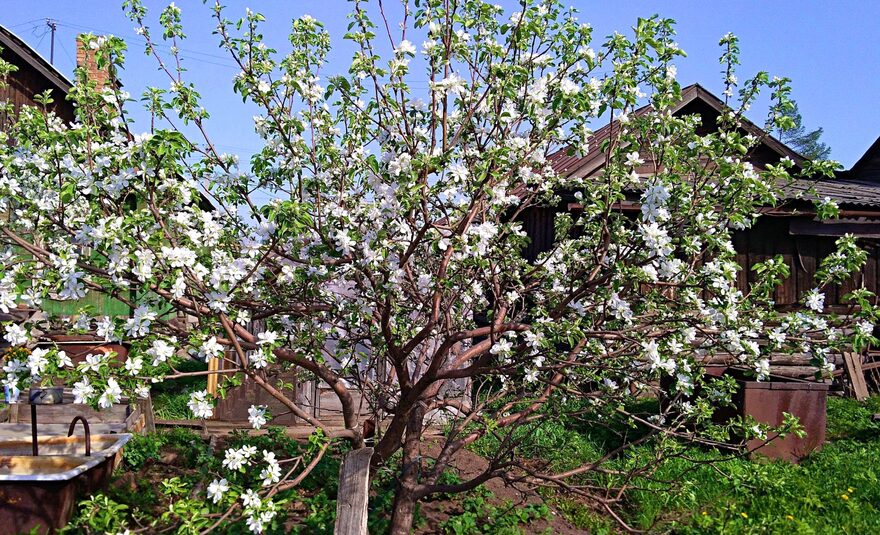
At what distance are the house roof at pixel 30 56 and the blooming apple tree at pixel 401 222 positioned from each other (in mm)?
11476

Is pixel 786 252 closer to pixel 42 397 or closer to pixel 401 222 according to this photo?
pixel 401 222

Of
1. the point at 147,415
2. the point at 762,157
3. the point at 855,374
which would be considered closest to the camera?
the point at 147,415

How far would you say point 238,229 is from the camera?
4.35m

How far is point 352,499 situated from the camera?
12.7 feet

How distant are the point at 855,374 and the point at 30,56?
15258 millimetres

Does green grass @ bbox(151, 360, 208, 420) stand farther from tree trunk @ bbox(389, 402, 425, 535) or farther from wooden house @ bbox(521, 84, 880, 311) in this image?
wooden house @ bbox(521, 84, 880, 311)

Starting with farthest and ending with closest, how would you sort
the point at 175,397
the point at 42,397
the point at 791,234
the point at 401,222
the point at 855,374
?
the point at 791,234 < the point at 855,374 < the point at 175,397 < the point at 42,397 < the point at 401,222

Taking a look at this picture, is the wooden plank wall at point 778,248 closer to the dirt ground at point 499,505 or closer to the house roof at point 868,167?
the dirt ground at point 499,505

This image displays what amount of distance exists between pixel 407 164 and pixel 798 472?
5.29m

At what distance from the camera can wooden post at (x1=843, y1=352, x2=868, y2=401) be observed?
1021 cm

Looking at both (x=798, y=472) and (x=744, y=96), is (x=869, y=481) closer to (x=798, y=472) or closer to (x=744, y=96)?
(x=798, y=472)

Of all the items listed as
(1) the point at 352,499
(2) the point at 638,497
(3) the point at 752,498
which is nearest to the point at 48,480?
(1) the point at 352,499

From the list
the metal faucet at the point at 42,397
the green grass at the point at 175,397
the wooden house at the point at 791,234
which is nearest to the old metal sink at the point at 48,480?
the metal faucet at the point at 42,397

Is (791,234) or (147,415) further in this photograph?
(791,234)
